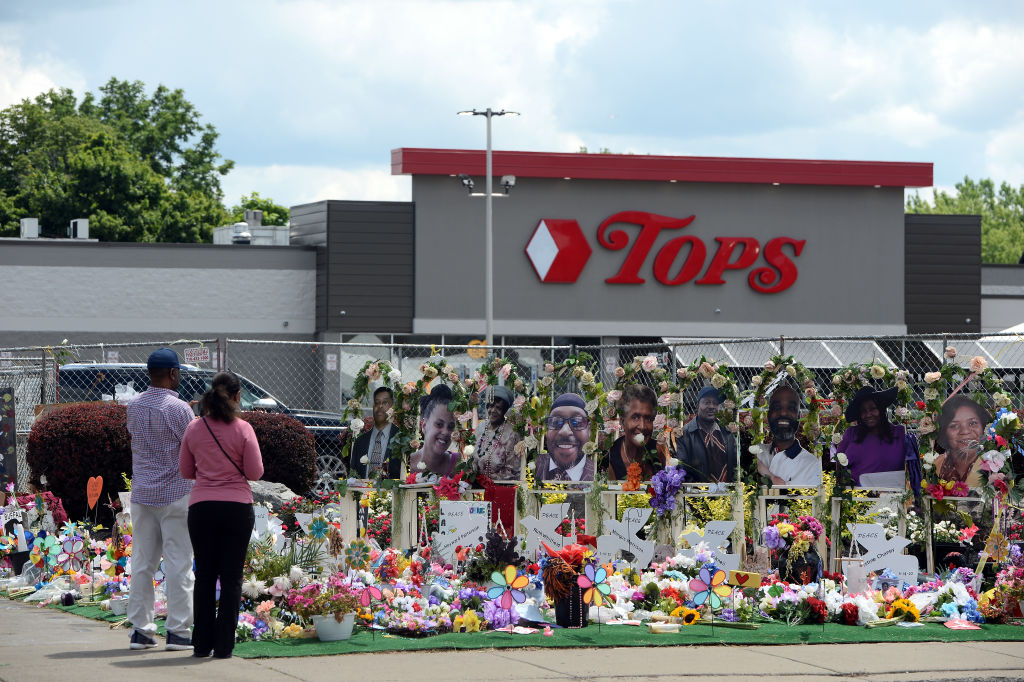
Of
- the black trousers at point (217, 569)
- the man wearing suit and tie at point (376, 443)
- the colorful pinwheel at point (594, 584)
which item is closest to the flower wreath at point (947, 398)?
the colorful pinwheel at point (594, 584)

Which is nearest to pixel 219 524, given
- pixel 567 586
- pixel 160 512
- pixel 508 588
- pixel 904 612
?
pixel 160 512

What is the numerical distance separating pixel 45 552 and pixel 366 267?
20.8 m

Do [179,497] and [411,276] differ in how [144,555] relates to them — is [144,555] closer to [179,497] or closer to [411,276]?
[179,497]

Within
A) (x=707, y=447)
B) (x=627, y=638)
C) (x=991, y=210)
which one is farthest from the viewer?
(x=991, y=210)

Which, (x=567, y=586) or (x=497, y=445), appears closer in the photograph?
(x=567, y=586)

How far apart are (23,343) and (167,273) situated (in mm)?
3658

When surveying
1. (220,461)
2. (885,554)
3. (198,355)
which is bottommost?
(885,554)

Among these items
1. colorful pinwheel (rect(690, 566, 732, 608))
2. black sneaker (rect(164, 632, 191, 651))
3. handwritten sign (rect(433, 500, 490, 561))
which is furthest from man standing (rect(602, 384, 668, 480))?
black sneaker (rect(164, 632, 191, 651))

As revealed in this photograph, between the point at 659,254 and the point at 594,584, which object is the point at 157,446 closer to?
the point at 594,584

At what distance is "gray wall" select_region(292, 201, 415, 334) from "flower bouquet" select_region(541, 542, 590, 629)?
74.9ft

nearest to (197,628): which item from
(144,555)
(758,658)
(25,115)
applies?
(144,555)

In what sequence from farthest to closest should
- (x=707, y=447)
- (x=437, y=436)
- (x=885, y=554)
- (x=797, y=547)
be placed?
(x=437, y=436) < (x=707, y=447) < (x=797, y=547) < (x=885, y=554)

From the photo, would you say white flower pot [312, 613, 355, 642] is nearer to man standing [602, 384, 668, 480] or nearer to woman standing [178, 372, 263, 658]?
woman standing [178, 372, 263, 658]

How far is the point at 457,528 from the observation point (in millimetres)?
11289
